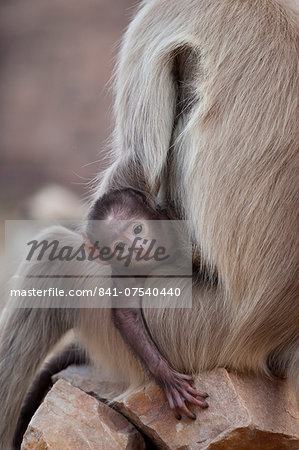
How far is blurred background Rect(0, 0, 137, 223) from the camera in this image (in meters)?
9.10

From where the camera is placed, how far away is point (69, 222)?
3270 mm

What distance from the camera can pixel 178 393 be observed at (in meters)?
2.56

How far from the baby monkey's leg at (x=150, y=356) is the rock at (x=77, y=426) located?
0.83ft

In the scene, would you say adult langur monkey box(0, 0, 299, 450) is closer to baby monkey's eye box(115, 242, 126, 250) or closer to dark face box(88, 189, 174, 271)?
dark face box(88, 189, 174, 271)

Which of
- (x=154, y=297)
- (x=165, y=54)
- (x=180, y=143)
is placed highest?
(x=165, y=54)

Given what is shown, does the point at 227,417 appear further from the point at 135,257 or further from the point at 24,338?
the point at 24,338

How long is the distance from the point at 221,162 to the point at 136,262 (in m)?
0.44

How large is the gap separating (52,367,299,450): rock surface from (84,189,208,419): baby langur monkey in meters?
0.05

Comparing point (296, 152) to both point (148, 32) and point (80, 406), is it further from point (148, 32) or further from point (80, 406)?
point (80, 406)

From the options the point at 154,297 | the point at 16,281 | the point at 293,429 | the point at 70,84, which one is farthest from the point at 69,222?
the point at 70,84

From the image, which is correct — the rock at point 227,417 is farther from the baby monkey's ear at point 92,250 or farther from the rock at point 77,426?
the baby monkey's ear at point 92,250

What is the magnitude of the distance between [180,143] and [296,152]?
43 centimetres

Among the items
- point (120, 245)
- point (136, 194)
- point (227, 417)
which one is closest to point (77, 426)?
point (227, 417)

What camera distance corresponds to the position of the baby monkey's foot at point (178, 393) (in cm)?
254
